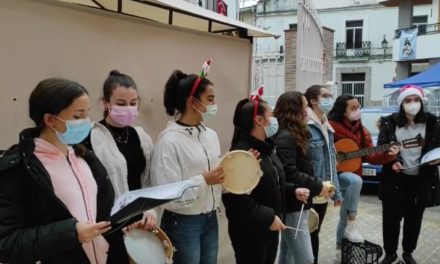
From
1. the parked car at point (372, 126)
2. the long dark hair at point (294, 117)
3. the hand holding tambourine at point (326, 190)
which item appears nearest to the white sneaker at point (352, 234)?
the hand holding tambourine at point (326, 190)

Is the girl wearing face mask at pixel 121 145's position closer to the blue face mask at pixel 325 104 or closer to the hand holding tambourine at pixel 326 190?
the hand holding tambourine at pixel 326 190

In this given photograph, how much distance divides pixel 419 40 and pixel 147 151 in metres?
21.7

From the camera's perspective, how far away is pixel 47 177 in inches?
76.8

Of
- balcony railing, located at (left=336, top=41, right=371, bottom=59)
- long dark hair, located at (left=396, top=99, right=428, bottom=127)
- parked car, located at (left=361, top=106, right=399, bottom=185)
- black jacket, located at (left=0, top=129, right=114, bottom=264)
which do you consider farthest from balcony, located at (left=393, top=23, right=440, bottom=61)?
black jacket, located at (left=0, top=129, right=114, bottom=264)

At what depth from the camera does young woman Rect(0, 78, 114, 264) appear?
1.86 m

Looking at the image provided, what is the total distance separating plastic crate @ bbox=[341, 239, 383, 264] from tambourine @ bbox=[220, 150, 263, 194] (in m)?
2.15

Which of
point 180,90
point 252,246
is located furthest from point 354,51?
point 180,90

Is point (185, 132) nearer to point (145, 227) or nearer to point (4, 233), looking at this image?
point (145, 227)

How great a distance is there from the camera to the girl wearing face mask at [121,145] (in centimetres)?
258

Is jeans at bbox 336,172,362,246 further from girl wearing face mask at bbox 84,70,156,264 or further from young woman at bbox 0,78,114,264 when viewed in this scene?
young woman at bbox 0,78,114,264

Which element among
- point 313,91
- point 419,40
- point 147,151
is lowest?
point 147,151

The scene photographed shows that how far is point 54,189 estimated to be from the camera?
1.97 metres

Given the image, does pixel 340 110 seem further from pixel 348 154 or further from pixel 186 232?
pixel 186 232

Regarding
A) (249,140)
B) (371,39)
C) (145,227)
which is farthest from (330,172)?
(371,39)
